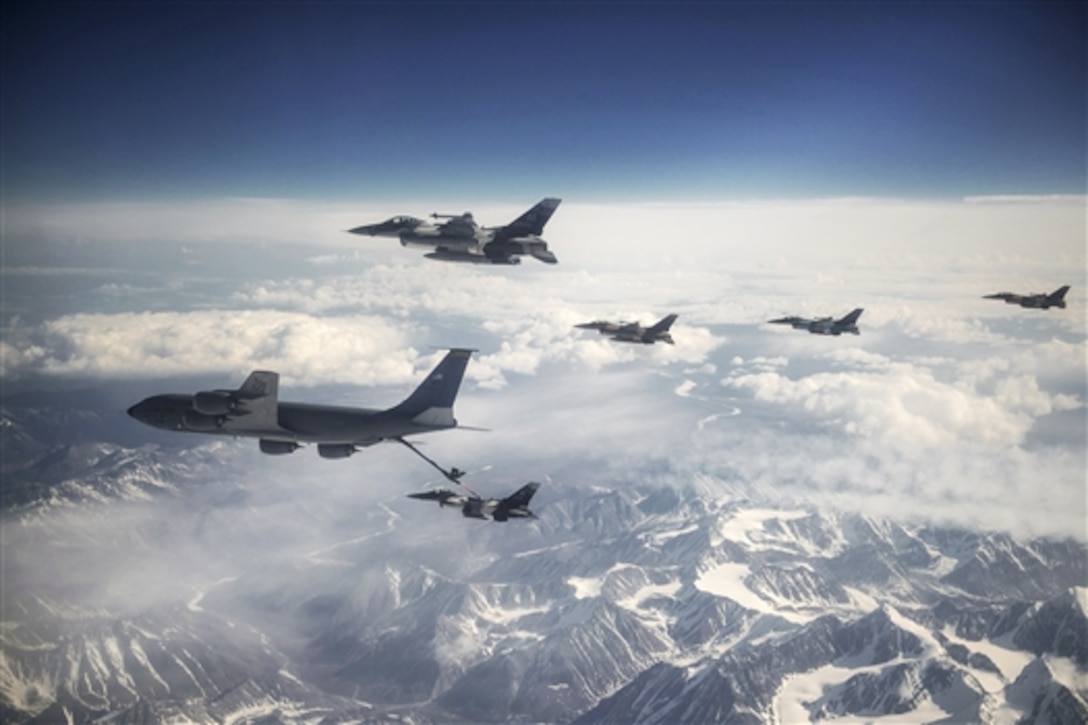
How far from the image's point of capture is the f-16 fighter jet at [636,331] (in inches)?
880

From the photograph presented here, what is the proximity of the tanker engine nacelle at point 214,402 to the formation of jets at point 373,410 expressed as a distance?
0.06ft

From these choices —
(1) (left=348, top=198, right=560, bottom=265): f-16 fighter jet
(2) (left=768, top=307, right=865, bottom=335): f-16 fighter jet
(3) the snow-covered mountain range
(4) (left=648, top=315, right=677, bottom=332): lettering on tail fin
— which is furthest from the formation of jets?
(3) the snow-covered mountain range

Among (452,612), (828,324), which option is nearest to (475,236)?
(828,324)

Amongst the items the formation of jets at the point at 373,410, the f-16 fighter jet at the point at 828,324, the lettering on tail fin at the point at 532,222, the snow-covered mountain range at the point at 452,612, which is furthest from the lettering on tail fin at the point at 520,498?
the snow-covered mountain range at the point at 452,612

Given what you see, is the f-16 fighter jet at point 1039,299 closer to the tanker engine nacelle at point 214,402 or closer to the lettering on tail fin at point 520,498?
the lettering on tail fin at point 520,498

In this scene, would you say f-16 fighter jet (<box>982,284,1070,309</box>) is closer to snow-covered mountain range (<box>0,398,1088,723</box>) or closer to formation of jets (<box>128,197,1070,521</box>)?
formation of jets (<box>128,197,1070,521</box>)

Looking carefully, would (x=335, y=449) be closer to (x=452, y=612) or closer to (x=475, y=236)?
(x=475, y=236)

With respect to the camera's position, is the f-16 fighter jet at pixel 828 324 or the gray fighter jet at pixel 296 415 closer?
the gray fighter jet at pixel 296 415

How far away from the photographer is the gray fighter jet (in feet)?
42.7

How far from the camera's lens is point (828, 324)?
2303cm

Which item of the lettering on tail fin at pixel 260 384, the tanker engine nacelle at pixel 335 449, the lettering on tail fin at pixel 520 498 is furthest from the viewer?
the lettering on tail fin at pixel 520 498

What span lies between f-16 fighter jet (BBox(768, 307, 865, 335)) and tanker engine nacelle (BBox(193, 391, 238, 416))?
18.8 metres

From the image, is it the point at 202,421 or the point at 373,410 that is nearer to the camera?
the point at 202,421

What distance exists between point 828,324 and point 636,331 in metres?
7.04
